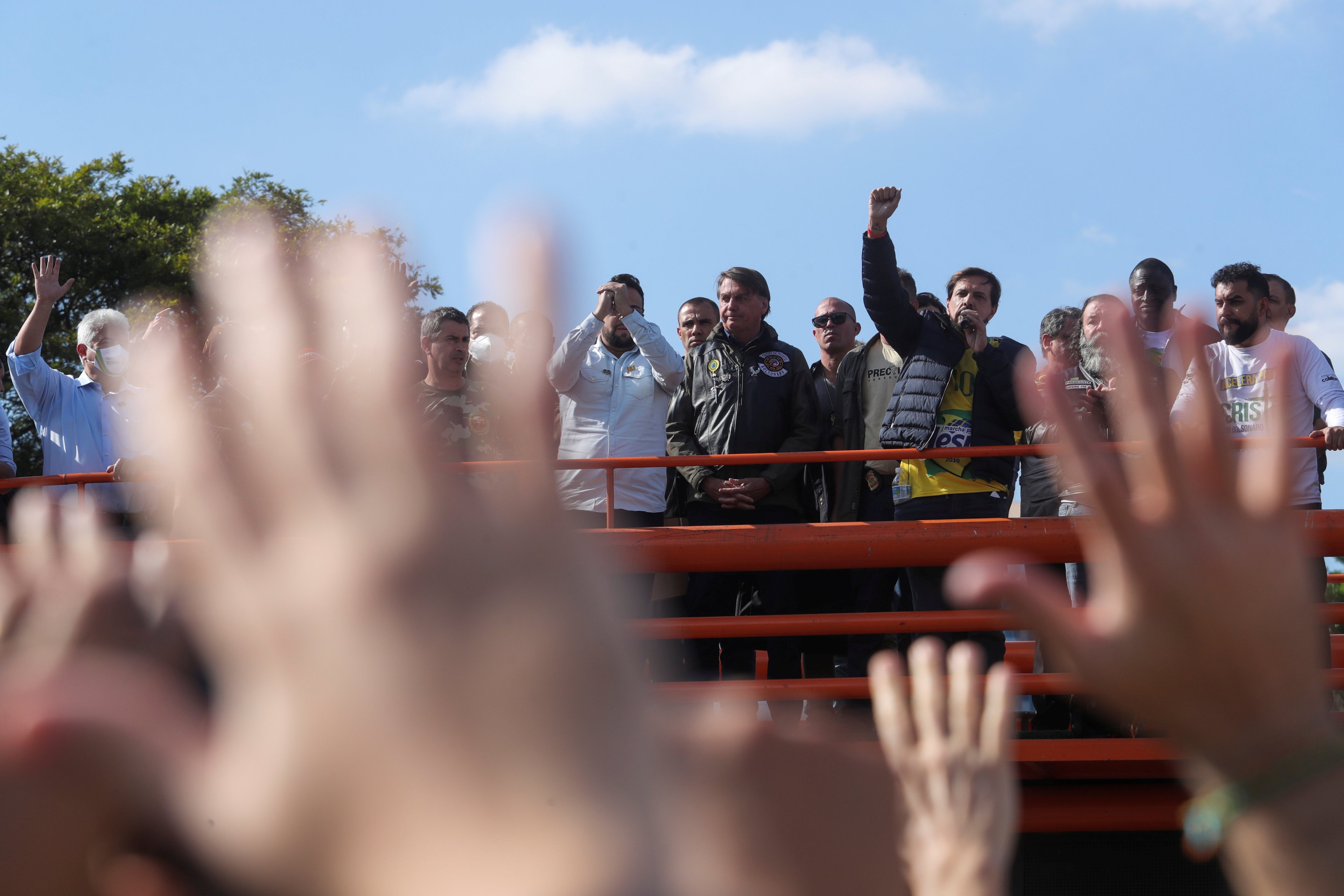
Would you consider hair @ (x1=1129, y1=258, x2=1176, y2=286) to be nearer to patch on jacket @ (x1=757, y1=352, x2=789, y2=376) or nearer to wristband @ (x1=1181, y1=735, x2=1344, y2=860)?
patch on jacket @ (x1=757, y1=352, x2=789, y2=376)

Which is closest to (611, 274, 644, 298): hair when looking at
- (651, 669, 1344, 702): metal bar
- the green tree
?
(651, 669, 1344, 702): metal bar

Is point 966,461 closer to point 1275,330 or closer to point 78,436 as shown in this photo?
point 1275,330

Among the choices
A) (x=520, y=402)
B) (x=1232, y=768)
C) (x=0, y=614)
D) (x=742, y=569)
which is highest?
(x=520, y=402)

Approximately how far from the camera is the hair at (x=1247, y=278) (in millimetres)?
4742

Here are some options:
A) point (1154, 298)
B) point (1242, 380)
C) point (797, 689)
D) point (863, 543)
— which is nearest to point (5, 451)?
point (797, 689)

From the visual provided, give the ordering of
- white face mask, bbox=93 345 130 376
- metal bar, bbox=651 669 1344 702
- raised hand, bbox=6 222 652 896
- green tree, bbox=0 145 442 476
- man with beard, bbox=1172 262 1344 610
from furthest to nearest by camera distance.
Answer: green tree, bbox=0 145 442 476, white face mask, bbox=93 345 130 376, man with beard, bbox=1172 262 1344 610, metal bar, bbox=651 669 1344 702, raised hand, bbox=6 222 652 896

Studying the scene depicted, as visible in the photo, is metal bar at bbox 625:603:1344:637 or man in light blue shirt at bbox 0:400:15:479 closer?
metal bar at bbox 625:603:1344:637

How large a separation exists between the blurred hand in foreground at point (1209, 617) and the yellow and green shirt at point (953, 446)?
3365mm

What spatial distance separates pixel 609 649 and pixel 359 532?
11cm

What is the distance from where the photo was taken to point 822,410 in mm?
5203

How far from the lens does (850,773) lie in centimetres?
122

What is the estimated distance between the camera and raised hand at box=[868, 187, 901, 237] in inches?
174

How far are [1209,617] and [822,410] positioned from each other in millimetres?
4422

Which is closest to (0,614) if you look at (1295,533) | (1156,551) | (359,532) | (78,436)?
(359,532)
